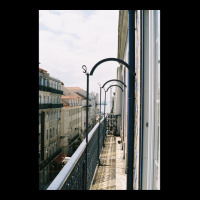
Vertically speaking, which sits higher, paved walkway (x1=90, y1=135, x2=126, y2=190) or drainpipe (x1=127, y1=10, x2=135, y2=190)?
drainpipe (x1=127, y1=10, x2=135, y2=190)

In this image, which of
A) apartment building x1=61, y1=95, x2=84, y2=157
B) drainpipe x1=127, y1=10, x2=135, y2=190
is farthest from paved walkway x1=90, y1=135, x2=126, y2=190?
apartment building x1=61, y1=95, x2=84, y2=157

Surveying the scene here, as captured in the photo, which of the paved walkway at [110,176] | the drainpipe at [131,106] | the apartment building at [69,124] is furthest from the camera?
the apartment building at [69,124]

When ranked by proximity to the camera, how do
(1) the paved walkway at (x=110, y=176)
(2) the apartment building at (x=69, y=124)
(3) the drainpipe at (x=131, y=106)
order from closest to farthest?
(3) the drainpipe at (x=131, y=106), (1) the paved walkway at (x=110, y=176), (2) the apartment building at (x=69, y=124)

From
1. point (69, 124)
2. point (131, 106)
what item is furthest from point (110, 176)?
point (69, 124)

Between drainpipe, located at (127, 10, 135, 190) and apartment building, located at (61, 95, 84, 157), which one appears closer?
drainpipe, located at (127, 10, 135, 190)

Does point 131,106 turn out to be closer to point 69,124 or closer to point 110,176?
point 110,176

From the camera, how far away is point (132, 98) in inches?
84.0

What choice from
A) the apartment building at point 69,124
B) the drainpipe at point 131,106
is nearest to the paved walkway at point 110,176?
the drainpipe at point 131,106

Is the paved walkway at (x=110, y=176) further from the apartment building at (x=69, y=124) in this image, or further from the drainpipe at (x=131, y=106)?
the apartment building at (x=69, y=124)

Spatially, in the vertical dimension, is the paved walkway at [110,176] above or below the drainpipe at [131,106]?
below

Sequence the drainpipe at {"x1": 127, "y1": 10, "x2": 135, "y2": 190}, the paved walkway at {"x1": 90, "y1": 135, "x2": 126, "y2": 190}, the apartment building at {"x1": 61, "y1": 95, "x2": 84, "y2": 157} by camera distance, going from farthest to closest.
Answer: the apartment building at {"x1": 61, "y1": 95, "x2": 84, "y2": 157}, the paved walkway at {"x1": 90, "y1": 135, "x2": 126, "y2": 190}, the drainpipe at {"x1": 127, "y1": 10, "x2": 135, "y2": 190}

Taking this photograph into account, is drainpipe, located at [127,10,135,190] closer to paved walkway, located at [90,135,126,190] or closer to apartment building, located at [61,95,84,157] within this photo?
paved walkway, located at [90,135,126,190]
